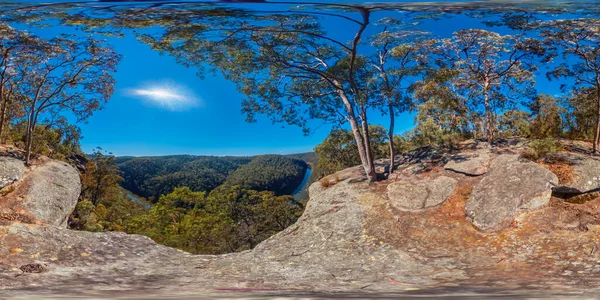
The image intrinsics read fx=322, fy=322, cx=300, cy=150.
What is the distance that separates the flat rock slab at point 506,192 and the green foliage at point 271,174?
1.10 m

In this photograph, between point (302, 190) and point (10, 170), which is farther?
point (302, 190)

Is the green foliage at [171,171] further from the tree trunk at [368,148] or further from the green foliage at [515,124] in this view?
the green foliage at [515,124]

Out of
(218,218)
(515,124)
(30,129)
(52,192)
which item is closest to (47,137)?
(30,129)

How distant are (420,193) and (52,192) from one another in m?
2.32

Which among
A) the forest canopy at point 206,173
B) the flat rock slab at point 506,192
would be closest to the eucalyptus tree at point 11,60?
the forest canopy at point 206,173

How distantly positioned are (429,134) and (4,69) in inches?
114

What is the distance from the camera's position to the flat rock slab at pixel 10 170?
1.95 metres

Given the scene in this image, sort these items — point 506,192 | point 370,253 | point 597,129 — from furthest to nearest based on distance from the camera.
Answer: point 597,129, point 506,192, point 370,253

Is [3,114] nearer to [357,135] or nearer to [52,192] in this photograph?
[52,192]

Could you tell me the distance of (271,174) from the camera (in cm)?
226

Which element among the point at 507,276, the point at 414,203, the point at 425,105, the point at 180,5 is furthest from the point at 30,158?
the point at 507,276

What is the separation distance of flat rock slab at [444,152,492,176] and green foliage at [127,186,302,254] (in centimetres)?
109

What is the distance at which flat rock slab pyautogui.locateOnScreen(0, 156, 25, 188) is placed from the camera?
195 cm

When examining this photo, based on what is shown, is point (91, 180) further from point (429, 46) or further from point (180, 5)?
point (429, 46)
